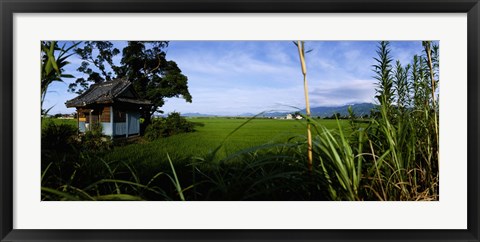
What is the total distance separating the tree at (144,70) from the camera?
1.47 metres

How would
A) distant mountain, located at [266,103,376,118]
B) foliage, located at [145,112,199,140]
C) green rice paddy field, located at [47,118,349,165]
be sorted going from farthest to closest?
foliage, located at [145,112,199,140] → green rice paddy field, located at [47,118,349,165] → distant mountain, located at [266,103,376,118]

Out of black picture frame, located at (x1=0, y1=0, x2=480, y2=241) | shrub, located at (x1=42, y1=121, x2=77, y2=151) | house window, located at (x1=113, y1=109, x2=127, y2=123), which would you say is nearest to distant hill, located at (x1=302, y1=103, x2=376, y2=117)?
black picture frame, located at (x1=0, y1=0, x2=480, y2=241)

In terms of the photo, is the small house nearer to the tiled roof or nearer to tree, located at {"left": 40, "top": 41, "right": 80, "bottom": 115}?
the tiled roof

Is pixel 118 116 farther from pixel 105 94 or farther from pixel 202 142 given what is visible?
pixel 202 142

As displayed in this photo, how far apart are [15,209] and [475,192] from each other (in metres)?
2.15

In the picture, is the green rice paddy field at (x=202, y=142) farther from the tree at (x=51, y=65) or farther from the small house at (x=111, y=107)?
the tree at (x=51, y=65)

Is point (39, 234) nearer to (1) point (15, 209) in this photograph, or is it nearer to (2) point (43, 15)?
(1) point (15, 209)

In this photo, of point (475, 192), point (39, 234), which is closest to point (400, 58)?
point (475, 192)

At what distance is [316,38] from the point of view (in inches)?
47.5

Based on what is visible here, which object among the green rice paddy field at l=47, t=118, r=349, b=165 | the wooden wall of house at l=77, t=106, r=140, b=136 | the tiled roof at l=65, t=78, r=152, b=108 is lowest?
the green rice paddy field at l=47, t=118, r=349, b=165

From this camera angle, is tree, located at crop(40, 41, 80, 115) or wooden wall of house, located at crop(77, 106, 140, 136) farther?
wooden wall of house, located at crop(77, 106, 140, 136)

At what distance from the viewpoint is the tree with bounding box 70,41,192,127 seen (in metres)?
1.47

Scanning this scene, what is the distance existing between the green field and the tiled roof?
32cm

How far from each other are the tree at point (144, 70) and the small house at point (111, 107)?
0.04 meters
